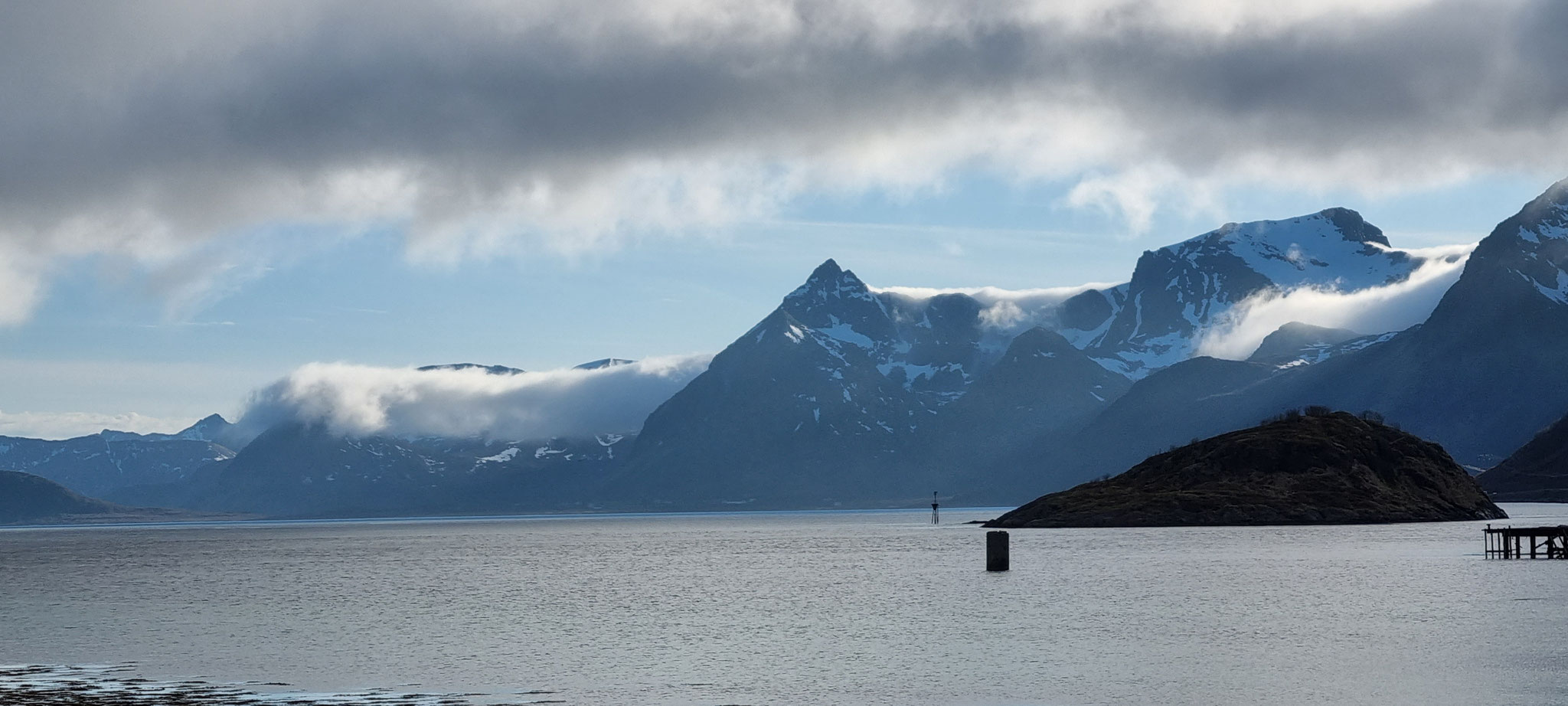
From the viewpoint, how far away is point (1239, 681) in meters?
63.5

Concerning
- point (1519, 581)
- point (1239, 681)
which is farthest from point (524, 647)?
point (1519, 581)

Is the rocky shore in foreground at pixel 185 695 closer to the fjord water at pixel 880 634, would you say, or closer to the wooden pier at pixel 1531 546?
the fjord water at pixel 880 634

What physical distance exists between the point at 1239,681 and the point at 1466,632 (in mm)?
25439

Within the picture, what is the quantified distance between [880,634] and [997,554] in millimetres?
72765

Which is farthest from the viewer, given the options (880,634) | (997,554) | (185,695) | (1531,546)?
(1531,546)

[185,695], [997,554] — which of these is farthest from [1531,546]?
[185,695]

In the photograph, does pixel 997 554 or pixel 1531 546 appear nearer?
pixel 997 554

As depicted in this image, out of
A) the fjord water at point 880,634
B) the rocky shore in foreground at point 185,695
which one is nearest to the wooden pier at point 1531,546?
the fjord water at point 880,634

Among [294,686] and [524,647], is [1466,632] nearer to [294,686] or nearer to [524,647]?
[524,647]

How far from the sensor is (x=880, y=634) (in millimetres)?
88688

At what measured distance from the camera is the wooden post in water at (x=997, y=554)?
15800 cm

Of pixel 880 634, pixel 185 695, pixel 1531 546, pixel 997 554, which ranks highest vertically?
pixel 1531 546

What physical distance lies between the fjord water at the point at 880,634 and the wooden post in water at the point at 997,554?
3060mm

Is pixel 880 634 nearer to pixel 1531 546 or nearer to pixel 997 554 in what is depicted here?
pixel 997 554
